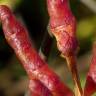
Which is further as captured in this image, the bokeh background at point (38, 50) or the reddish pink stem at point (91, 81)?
the bokeh background at point (38, 50)

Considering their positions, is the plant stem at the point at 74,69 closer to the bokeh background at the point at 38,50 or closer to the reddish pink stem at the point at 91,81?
the reddish pink stem at the point at 91,81

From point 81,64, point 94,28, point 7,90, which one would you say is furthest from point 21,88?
point 94,28

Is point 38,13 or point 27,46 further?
point 38,13

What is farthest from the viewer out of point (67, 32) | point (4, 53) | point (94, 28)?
point (4, 53)

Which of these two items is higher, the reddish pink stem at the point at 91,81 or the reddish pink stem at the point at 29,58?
the reddish pink stem at the point at 29,58

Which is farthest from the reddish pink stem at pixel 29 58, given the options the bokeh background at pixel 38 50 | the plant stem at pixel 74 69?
the bokeh background at pixel 38 50

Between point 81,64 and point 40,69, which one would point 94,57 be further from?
point 81,64

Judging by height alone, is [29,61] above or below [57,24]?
below

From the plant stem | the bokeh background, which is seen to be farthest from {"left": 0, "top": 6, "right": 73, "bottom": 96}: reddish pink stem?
the bokeh background
